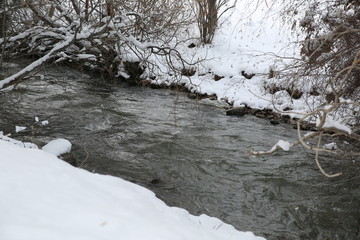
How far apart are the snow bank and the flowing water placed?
1.89 metres

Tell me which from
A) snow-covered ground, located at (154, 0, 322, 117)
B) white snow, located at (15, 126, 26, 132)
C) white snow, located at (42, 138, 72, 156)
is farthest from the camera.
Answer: snow-covered ground, located at (154, 0, 322, 117)

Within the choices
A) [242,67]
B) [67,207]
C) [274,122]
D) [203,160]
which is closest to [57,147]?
[203,160]

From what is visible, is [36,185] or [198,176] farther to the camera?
[198,176]

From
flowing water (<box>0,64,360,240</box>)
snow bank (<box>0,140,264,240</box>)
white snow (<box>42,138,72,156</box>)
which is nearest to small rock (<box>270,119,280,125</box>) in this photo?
flowing water (<box>0,64,360,240</box>)

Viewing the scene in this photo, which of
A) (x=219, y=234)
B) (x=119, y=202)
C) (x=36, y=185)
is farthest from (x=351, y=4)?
(x=36, y=185)

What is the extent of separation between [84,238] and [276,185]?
4459 mm

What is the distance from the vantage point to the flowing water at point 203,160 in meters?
5.06

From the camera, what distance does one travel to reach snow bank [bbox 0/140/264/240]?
80.6 inches

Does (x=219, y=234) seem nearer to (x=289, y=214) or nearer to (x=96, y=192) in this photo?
(x=96, y=192)

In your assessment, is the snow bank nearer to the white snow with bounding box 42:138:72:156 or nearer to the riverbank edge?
the white snow with bounding box 42:138:72:156

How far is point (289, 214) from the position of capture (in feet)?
16.7

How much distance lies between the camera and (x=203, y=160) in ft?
22.3

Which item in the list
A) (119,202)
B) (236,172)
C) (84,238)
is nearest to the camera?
(84,238)

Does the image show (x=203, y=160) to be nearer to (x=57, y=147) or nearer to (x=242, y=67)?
(x=57, y=147)
